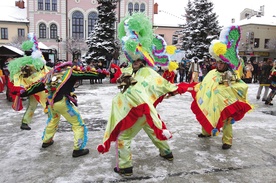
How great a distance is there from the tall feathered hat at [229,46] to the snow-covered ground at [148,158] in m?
1.55

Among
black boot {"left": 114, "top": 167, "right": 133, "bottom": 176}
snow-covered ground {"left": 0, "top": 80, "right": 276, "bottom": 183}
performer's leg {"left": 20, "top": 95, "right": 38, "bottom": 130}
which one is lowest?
snow-covered ground {"left": 0, "top": 80, "right": 276, "bottom": 183}

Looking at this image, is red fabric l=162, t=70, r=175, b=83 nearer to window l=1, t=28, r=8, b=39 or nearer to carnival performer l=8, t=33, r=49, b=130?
carnival performer l=8, t=33, r=49, b=130

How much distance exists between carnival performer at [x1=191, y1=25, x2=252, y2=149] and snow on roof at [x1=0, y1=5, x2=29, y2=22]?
120 feet

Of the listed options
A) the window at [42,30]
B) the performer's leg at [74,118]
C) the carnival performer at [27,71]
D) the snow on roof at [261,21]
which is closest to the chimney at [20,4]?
the window at [42,30]

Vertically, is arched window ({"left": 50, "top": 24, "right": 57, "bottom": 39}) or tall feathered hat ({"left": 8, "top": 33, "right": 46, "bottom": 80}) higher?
arched window ({"left": 50, "top": 24, "right": 57, "bottom": 39})

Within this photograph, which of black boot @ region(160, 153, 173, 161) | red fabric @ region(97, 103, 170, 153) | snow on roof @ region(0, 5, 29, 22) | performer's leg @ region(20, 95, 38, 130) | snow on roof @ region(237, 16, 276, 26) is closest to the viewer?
red fabric @ region(97, 103, 170, 153)

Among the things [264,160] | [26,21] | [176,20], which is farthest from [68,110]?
[176,20]

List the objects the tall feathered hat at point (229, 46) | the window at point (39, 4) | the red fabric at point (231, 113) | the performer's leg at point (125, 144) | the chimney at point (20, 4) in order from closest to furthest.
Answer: the performer's leg at point (125, 144)
the red fabric at point (231, 113)
the tall feathered hat at point (229, 46)
the window at point (39, 4)
the chimney at point (20, 4)

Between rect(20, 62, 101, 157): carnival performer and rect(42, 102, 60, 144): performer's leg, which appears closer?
rect(20, 62, 101, 157): carnival performer

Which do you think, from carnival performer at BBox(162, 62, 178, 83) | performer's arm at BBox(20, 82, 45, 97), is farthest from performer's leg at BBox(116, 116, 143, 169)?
performer's arm at BBox(20, 82, 45, 97)

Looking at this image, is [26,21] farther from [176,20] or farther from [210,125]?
[210,125]

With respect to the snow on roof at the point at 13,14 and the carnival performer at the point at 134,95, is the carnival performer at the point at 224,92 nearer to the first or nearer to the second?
the carnival performer at the point at 134,95

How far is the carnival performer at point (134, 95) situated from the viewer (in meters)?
3.29

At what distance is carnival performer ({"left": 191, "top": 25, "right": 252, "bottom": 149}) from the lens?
4.32m
